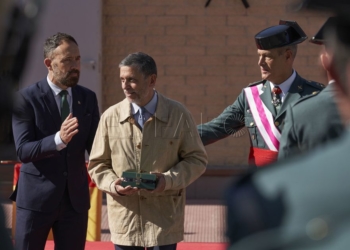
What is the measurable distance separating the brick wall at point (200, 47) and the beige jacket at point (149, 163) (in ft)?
Result: 16.6

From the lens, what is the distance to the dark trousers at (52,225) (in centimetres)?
475

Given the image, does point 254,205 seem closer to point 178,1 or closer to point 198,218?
point 198,218

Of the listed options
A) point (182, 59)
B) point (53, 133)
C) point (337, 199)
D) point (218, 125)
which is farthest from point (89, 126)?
point (182, 59)

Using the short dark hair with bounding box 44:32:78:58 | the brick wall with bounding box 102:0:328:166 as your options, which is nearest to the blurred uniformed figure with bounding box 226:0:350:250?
the short dark hair with bounding box 44:32:78:58

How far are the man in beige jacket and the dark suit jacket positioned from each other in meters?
0.20

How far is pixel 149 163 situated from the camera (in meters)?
4.57

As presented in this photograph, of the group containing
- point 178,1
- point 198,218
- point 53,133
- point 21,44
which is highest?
point 178,1

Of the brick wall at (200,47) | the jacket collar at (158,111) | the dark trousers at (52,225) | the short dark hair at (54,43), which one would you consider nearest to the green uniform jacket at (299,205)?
the jacket collar at (158,111)

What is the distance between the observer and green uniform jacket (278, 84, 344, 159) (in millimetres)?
2432

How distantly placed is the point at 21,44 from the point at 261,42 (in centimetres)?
328

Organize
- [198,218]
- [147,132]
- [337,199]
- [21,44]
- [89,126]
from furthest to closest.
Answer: [198,218]
[89,126]
[147,132]
[21,44]
[337,199]

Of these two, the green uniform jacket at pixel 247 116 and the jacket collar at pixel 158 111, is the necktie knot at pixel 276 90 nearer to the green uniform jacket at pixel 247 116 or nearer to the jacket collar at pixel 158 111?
the green uniform jacket at pixel 247 116

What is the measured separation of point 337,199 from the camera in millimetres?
1183

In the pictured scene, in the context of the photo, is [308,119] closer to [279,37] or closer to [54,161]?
[279,37]
